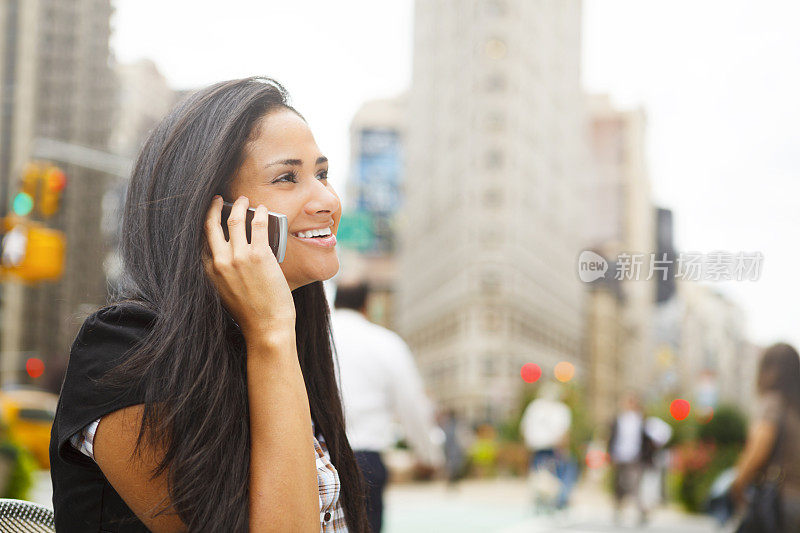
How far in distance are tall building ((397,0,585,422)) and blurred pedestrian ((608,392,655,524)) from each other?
34.7 meters

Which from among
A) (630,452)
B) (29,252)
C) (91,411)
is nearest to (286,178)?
(91,411)

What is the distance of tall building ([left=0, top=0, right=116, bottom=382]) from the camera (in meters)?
36.2

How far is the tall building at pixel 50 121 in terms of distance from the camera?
36.2m

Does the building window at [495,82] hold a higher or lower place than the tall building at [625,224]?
higher

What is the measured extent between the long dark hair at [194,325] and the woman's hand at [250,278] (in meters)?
0.03

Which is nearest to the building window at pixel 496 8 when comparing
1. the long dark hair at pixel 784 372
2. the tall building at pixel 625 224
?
the tall building at pixel 625 224

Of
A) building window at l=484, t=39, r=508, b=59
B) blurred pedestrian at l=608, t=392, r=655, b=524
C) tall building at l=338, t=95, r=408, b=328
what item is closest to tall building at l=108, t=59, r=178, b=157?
blurred pedestrian at l=608, t=392, r=655, b=524

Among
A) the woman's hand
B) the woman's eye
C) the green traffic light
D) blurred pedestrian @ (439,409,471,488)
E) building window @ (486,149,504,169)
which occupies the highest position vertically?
building window @ (486,149,504,169)

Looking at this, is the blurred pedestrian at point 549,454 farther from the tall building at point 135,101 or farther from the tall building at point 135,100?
the tall building at point 135,100

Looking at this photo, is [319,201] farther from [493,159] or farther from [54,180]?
[493,159]

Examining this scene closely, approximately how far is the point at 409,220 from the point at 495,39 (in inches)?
1011

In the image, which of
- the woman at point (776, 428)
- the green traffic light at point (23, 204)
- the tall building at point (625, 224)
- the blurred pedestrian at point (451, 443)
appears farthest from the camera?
the blurred pedestrian at point (451, 443)

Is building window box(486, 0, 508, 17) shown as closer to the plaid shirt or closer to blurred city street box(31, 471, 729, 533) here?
blurred city street box(31, 471, 729, 533)

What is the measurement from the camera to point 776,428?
404 centimetres
